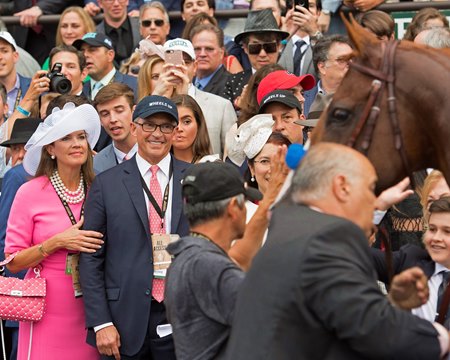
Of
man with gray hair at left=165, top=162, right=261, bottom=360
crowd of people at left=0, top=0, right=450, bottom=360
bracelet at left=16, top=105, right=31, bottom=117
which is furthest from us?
bracelet at left=16, top=105, right=31, bottom=117

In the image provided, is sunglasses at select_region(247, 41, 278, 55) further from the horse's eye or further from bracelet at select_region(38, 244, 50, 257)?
the horse's eye

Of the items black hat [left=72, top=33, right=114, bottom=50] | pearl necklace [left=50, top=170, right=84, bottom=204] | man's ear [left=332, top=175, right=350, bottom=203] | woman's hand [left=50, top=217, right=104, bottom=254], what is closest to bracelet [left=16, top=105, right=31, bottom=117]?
black hat [left=72, top=33, right=114, bottom=50]

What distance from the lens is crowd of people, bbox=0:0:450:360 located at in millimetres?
3898

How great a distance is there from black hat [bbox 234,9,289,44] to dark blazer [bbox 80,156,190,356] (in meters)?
3.02

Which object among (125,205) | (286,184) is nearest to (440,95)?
(286,184)

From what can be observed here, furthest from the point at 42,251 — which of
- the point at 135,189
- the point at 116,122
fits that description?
the point at 116,122

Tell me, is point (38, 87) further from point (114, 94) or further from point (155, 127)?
point (155, 127)

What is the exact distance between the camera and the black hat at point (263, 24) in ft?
32.1

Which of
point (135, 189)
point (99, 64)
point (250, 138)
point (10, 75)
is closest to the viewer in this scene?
point (135, 189)

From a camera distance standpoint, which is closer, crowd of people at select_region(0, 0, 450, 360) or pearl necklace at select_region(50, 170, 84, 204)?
crowd of people at select_region(0, 0, 450, 360)

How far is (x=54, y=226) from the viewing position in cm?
745

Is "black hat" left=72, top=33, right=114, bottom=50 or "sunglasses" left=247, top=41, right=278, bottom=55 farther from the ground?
"sunglasses" left=247, top=41, right=278, bottom=55

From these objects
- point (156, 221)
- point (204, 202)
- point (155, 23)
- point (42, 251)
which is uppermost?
point (204, 202)

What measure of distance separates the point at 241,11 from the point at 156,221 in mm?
4942
